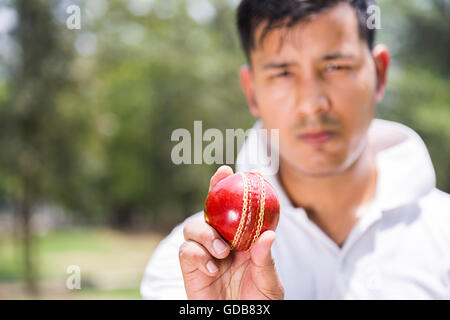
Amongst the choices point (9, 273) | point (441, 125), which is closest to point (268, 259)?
point (441, 125)

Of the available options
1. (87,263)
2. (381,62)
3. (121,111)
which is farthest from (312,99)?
(121,111)

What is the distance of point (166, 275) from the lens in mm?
2129

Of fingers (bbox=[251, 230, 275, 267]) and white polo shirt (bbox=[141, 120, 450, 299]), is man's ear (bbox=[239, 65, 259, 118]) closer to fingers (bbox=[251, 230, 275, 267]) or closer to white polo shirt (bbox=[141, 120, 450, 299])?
white polo shirt (bbox=[141, 120, 450, 299])

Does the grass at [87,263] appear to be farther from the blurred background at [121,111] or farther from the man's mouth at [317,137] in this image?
the man's mouth at [317,137]

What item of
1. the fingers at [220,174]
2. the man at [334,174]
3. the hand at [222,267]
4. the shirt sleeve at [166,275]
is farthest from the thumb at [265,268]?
the shirt sleeve at [166,275]

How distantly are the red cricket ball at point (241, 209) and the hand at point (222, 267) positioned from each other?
0.04 m

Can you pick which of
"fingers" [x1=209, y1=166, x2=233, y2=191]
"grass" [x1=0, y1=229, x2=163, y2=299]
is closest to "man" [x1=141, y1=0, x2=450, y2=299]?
"fingers" [x1=209, y1=166, x2=233, y2=191]

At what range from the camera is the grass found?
360 inches

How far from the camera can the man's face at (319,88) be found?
6.37 feet

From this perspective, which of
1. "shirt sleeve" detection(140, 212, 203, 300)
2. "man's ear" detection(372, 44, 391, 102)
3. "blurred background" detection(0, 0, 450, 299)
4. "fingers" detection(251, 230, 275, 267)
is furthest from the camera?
"blurred background" detection(0, 0, 450, 299)

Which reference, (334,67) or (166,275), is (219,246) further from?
(334,67)

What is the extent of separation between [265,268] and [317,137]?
2.50ft

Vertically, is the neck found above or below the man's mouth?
below

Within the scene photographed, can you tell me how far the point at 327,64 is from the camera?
6.36 feet
